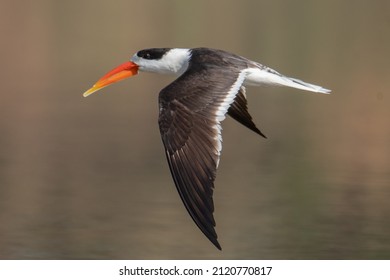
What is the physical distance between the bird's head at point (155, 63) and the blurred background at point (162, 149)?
113 centimetres

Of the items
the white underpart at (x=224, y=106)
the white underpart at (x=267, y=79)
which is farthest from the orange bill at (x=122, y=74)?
the white underpart at (x=224, y=106)

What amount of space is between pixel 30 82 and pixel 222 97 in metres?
8.98

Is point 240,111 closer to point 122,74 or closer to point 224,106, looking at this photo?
point 122,74

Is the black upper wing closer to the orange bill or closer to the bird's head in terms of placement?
the bird's head

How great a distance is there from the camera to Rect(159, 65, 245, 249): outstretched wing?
697cm

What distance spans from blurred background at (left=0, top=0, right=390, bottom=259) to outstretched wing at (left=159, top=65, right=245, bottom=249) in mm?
1399

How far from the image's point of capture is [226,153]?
39.2 ft

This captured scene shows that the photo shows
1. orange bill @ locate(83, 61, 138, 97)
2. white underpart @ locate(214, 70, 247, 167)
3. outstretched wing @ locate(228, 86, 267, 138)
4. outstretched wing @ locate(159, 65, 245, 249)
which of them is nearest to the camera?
outstretched wing @ locate(159, 65, 245, 249)

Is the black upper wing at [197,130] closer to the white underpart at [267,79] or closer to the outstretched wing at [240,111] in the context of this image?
the white underpart at [267,79]

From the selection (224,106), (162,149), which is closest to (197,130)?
(224,106)

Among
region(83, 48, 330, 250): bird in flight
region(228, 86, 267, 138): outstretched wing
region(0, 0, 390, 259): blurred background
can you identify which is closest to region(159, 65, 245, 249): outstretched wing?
region(83, 48, 330, 250): bird in flight

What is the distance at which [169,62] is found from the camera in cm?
876

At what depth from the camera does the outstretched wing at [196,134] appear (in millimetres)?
6969

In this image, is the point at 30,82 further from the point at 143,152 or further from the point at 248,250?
the point at 248,250
